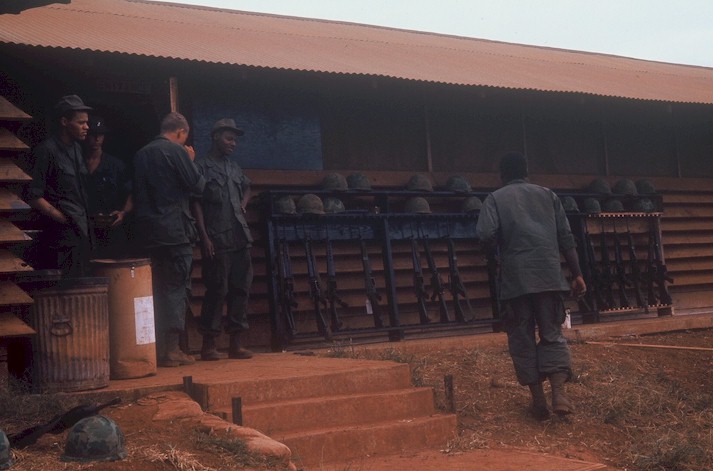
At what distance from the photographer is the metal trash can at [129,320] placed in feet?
21.3

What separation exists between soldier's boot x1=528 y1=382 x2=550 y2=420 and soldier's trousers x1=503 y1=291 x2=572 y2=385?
0.23ft

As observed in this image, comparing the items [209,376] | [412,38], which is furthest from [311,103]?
[209,376]

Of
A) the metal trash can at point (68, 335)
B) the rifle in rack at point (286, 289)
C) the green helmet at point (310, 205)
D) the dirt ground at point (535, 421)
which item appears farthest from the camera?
the green helmet at point (310, 205)

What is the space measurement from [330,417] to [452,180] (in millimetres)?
5437

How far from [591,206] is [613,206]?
52cm

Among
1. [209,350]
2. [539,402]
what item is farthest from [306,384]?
[209,350]

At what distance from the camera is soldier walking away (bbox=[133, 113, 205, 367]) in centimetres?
724

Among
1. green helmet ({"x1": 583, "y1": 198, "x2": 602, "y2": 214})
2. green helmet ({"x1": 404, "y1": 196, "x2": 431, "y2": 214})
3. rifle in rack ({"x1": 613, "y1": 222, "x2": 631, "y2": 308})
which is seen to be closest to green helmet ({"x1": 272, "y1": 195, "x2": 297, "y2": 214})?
green helmet ({"x1": 404, "y1": 196, "x2": 431, "y2": 214})

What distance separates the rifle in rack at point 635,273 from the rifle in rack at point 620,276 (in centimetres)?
10

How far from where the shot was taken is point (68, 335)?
6.00 m

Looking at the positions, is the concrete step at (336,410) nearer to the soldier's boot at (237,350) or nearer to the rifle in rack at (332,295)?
the soldier's boot at (237,350)

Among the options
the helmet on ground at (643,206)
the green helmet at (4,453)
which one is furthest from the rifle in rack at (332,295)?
the green helmet at (4,453)

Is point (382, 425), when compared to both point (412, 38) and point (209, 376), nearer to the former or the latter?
point (209, 376)

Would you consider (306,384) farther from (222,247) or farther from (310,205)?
(310,205)
